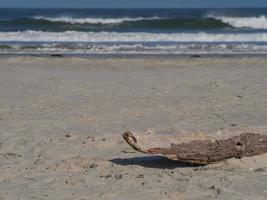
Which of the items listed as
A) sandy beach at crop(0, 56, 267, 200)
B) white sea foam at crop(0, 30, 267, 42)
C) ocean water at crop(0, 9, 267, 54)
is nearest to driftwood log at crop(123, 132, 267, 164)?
sandy beach at crop(0, 56, 267, 200)

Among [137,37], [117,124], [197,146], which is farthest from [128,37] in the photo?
[197,146]

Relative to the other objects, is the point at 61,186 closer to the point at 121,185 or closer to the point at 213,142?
the point at 121,185

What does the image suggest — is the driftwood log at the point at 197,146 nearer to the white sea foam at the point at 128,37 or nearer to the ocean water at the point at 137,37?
the ocean water at the point at 137,37

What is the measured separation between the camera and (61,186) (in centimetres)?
477

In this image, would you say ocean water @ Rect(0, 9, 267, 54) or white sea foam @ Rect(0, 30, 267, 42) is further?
white sea foam @ Rect(0, 30, 267, 42)

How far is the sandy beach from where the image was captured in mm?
4730

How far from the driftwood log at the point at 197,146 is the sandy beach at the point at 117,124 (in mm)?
80

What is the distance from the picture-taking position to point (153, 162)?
5543mm

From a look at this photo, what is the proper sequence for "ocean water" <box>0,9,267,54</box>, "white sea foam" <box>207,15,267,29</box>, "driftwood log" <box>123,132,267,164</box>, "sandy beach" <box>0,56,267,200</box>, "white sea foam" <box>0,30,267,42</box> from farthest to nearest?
"white sea foam" <box>207,15,267,29</box> → "white sea foam" <box>0,30,267,42</box> → "ocean water" <box>0,9,267,54</box> → "driftwood log" <box>123,132,267,164</box> → "sandy beach" <box>0,56,267,200</box>

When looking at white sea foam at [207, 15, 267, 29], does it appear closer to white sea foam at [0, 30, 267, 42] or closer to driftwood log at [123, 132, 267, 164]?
white sea foam at [0, 30, 267, 42]

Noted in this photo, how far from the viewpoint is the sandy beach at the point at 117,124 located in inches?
186

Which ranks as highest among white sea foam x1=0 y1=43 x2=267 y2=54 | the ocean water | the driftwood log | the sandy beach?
the driftwood log

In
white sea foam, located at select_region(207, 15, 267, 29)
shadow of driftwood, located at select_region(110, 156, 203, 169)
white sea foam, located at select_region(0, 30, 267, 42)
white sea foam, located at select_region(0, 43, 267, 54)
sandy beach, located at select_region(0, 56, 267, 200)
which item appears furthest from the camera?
white sea foam, located at select_region(207, 15, 267, 29)

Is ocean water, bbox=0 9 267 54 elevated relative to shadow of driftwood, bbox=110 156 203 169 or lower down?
lower down
